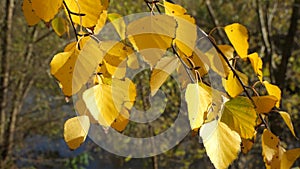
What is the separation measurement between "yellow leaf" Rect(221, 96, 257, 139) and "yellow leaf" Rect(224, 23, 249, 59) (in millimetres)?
66

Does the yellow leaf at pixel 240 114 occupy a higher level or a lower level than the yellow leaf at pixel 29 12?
lower

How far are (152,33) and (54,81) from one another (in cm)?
280

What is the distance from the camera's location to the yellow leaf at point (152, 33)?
44 centimetres

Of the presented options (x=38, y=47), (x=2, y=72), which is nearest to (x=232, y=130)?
(x=2, y=72)

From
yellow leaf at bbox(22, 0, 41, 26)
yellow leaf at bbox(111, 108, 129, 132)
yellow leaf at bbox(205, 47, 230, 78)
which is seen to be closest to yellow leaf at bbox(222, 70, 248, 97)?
yellow leaf at bbox(205, 47, 230, 78)

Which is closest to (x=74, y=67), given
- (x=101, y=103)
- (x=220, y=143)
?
(x=101, y=103)

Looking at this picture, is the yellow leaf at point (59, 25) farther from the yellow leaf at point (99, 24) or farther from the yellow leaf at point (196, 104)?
the yellow leaf at point (196, 104)

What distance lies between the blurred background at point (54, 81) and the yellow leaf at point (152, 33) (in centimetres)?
186

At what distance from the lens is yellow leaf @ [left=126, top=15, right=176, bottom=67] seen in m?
0.44

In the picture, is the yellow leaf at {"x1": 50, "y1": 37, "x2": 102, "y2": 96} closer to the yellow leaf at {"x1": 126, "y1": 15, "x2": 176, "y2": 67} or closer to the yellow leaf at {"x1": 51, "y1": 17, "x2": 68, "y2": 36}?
the yellow leaf at {"x1": 126, "y1": 15, "x2": 176, "y2": 67}

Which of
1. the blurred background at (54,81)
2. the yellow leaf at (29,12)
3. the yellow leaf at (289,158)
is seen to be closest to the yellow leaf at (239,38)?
the yellow leaf at (289,158)

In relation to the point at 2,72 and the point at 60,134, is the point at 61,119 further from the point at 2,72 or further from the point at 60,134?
the point at 2,72

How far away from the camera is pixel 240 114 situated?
492 millimetres

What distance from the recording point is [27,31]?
123 inches
